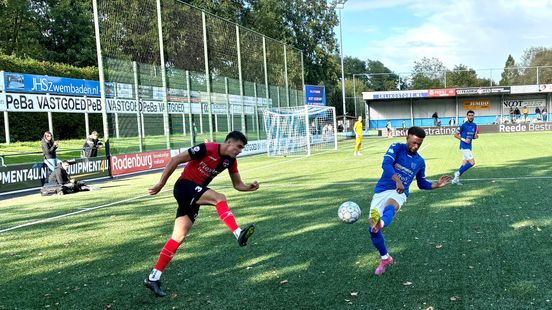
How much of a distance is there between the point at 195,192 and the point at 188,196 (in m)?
0.08

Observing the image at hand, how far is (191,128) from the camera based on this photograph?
23.1 m

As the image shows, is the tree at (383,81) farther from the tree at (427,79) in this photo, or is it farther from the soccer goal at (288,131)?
the soccer goal at (288,131)

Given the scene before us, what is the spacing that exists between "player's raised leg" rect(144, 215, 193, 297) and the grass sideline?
14 centimetres

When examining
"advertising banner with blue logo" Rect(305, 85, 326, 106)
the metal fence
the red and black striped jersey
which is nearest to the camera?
the red and black striped jersey

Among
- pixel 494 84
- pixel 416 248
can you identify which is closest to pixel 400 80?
pixel 494 84

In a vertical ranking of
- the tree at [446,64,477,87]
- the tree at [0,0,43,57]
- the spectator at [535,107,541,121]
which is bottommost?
the spectator at [535,107,541,121]

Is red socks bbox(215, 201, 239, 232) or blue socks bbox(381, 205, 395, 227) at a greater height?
red socks bbox(215, 201, 239, 232)

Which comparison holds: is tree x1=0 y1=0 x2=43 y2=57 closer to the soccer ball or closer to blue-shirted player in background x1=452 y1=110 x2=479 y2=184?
blue-shirted player in background x1=452 y1=110 x2=479 y2=184

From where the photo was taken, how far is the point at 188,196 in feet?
16.0

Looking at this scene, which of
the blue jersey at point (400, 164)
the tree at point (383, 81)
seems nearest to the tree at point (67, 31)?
the tree at point (383, 81)

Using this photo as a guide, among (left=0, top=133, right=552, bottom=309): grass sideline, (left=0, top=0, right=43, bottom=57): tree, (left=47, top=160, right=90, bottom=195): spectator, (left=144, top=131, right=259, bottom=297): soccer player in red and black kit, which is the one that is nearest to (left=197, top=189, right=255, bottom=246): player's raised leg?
(left=144, top=131, right=259, bottom=297): soccer player in red and black kit

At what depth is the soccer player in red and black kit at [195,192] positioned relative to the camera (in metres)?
4.79

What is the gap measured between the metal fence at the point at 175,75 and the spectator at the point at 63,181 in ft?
11.4

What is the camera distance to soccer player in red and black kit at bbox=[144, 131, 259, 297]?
4789 mm
